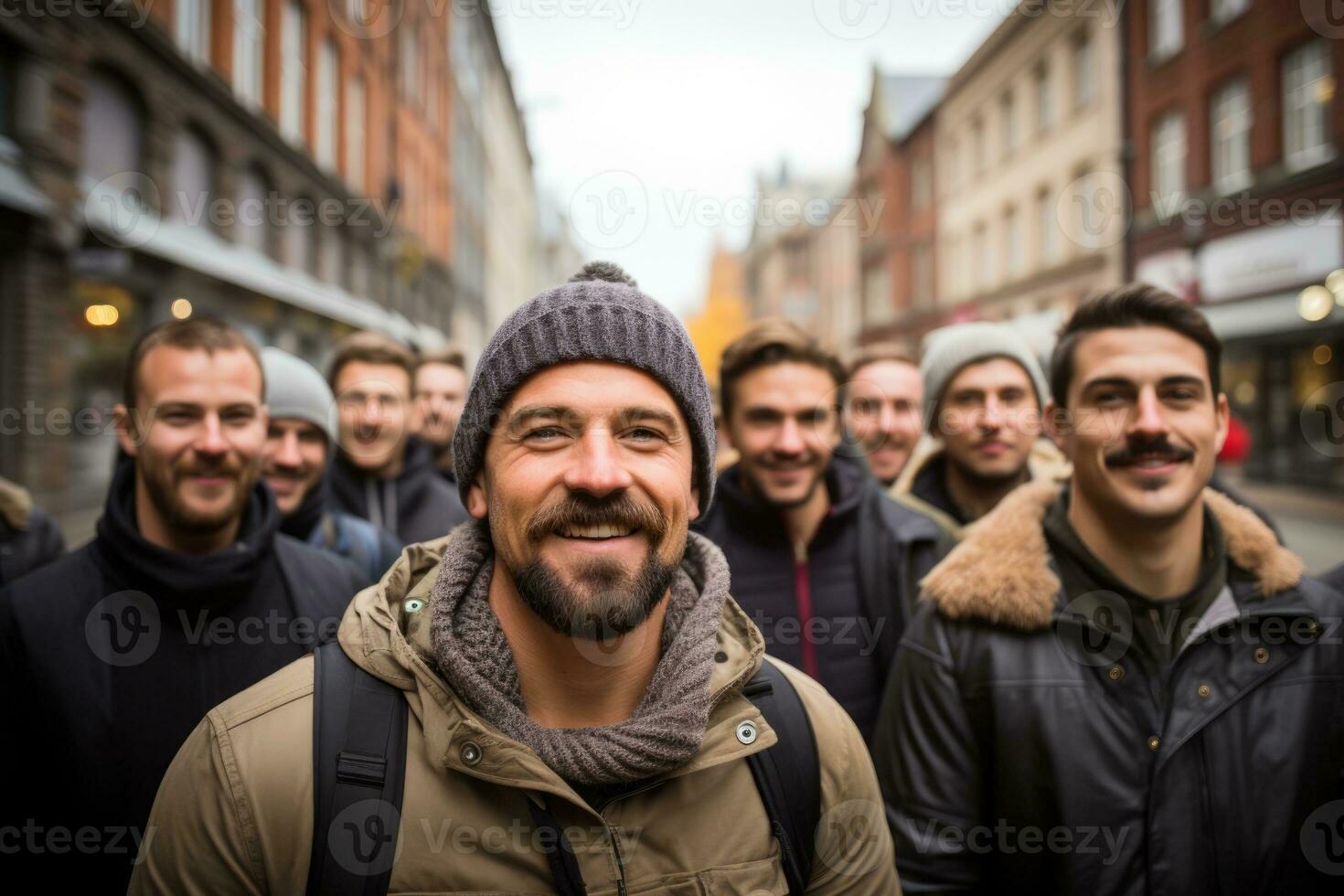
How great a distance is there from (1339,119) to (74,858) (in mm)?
18300

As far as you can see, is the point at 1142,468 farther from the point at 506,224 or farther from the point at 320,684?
the point at 506,224

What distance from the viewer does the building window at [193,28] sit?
1146 cm

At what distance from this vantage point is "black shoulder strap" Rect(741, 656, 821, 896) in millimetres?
1797

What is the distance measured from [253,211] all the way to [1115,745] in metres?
15.2

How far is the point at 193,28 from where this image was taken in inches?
470

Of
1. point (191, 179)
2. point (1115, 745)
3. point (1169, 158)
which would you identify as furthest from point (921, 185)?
point (1115, 745)

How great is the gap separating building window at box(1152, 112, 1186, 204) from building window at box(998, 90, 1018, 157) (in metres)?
6.92

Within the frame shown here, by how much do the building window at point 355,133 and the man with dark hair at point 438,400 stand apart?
15.7m

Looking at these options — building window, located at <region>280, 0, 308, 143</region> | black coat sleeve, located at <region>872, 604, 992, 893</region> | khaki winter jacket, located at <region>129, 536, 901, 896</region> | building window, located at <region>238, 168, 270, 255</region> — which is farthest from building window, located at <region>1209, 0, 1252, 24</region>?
khaki winter jacket, located at <region>129, 536, 901, 896</region>

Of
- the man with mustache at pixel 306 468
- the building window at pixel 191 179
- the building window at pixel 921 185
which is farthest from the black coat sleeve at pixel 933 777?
the building window at pixel 921 185

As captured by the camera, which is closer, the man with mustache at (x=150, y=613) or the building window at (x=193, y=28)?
the man with mustache at (x=150, y=613)

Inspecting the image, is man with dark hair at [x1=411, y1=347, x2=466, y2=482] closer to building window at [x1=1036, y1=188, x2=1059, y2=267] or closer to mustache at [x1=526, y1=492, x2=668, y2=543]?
mustache at [x1=526, y1=492, x2=668, y2=543]

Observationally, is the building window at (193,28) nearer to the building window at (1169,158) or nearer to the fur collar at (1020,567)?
the fur collar at (1020,567)

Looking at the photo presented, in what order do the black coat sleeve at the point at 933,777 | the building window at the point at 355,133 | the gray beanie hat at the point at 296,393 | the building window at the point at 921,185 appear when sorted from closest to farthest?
the black coat sleeve at the point at 933,777
the gray beanie hat at the point at 296,393
the building window at the point at 355,133
the building window at the point at 921,185
